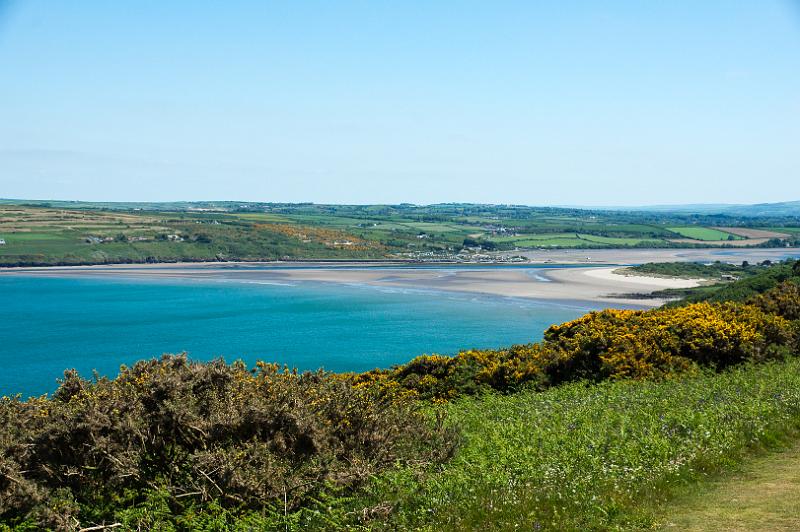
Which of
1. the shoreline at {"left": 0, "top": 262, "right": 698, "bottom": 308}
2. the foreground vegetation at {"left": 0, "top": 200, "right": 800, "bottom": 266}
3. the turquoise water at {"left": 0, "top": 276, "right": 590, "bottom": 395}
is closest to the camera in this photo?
the turquoise water at {"left": 0, "top": 276, "right": 590, "bottom": 395}

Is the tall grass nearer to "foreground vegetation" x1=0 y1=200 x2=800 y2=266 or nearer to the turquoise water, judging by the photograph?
the turquoise water

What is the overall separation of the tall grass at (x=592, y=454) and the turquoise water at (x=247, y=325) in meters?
31.9

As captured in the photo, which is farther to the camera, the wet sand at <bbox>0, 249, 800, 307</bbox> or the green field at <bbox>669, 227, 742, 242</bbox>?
the green field at <bbox>669, 227, 742, 242</bbox>

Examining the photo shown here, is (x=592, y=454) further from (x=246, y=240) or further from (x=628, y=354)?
(x=246, y=240)

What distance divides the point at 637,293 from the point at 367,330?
34.1 m

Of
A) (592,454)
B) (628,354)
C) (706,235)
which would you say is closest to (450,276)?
(628,354)

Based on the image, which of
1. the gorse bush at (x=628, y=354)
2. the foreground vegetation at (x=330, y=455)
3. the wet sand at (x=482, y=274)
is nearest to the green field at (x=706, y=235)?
the wet sand at (x=482, y=274)

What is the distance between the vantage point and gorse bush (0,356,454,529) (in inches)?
318

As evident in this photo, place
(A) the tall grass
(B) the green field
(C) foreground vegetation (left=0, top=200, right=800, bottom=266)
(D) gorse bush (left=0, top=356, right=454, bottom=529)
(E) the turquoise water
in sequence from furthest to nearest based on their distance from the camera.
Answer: (B) the green field
(C) foreground vegetation (left=0, top=200, right=800, bottom=266)
(E) the turquoise water
(D) gorse bush (left=0, top=356, right=454, bottom=529)
(A) the tall grass

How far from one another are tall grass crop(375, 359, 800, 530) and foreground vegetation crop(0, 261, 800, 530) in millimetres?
27

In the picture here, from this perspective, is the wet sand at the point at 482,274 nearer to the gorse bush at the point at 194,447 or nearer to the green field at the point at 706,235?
the green field at the point at 706,235

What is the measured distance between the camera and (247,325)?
60156mm

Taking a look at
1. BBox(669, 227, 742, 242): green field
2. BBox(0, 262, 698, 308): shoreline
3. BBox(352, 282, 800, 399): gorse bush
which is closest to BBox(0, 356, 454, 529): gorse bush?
BBox(352, 282, 800, 399): gorse bush

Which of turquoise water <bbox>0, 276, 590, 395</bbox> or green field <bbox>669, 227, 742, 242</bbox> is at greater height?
green field <bbox>669, 227, 742, 242</bbox>
